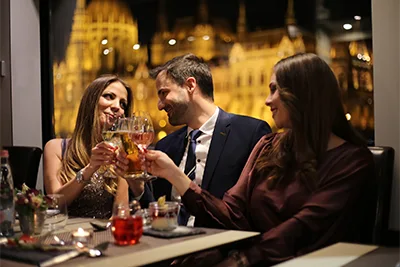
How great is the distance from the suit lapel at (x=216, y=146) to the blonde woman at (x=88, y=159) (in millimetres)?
416

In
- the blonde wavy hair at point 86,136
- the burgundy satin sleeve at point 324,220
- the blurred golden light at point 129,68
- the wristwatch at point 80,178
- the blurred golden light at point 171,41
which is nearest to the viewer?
the burgundy satin sleeve at point 324,220

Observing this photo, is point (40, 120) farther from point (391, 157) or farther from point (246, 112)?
point (391, 157)

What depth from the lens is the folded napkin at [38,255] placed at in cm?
140

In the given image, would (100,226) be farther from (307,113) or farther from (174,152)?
(174,152)

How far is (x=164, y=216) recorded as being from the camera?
1818mm

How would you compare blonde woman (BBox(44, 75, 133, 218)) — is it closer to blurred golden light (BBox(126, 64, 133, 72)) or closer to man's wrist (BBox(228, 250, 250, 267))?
man's wrist (BBox(228, 250, 250, 267))

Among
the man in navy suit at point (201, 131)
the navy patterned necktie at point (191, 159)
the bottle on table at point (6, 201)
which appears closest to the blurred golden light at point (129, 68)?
the man in navy suit at point (201, 131)

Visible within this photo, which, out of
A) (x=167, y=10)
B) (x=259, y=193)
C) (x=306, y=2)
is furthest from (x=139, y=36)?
(x=259, y=193)

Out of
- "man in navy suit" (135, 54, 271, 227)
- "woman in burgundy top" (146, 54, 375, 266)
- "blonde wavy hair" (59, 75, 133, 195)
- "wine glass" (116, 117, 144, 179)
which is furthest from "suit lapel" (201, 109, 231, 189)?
"wine glass" (116, 117, 144, 179)

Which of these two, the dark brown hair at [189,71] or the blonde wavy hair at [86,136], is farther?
the dark brown hair at [189,71]

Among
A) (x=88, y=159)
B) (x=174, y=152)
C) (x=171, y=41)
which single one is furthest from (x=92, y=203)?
(x=171, y=41)

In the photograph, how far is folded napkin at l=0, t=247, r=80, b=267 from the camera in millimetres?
1404

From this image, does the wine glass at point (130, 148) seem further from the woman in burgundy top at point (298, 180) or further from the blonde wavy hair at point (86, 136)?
the blonde wavy hair at point (86, 136)

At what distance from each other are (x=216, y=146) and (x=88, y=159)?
0.67 m
